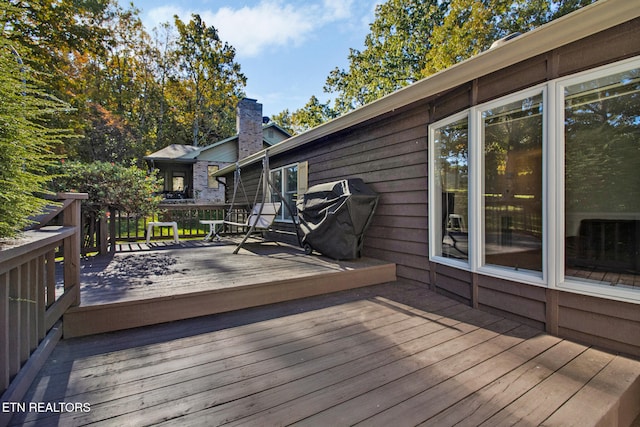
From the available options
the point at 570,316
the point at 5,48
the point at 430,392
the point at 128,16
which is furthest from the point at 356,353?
the point at 128,16

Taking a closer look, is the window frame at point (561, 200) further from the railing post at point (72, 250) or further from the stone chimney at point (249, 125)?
the stone chimney at point (249, 125)

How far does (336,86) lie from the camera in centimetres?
1636

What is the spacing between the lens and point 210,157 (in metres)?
15.1

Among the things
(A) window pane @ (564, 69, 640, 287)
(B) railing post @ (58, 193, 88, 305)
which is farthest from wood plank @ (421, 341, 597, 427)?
(B) railing post @ (58, 193, 88, 305)

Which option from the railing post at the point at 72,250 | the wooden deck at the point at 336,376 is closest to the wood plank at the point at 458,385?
the wooden deck at the point at 336,376

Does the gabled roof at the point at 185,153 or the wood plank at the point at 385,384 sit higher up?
the gabled roof at the point at 185,153

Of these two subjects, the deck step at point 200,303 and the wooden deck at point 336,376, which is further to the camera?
the deck step at point 200,303

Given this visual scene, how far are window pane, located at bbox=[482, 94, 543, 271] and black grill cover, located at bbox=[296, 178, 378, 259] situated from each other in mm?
1463

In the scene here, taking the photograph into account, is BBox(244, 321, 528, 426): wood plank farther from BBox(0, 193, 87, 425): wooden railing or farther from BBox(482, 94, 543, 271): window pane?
BBox(0, 193, 87, 425): wooden railing

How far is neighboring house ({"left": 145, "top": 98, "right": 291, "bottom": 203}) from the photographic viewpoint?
A: 43.9ft

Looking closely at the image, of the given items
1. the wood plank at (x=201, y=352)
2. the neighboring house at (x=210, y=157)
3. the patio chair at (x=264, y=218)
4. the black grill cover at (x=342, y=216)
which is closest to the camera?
the wood plank at (x=201, y=352)

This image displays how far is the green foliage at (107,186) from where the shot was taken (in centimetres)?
402

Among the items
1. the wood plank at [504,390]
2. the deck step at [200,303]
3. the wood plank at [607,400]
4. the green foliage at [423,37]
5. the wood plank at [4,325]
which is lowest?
the wood plank at [607,400]

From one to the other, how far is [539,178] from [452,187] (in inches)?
30.9
